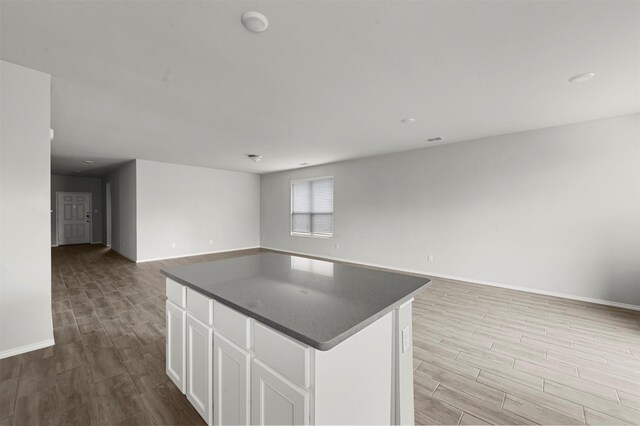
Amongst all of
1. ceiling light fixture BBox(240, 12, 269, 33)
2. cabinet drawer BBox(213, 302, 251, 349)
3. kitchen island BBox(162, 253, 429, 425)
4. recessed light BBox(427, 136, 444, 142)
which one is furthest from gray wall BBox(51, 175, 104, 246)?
recessed light BBox(427, 136, 444, 142)

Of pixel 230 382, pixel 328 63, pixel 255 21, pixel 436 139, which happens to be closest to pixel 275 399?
pixel 230 382

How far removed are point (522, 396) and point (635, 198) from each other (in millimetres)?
3387

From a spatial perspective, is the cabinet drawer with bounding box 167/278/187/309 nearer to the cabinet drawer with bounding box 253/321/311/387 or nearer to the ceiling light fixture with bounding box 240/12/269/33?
the cabinet drawer with bounding box 253/321/311/387

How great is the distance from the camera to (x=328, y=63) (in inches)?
85.2

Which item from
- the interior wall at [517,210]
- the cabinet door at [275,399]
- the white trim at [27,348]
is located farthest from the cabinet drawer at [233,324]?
the interior wall at [517,210]

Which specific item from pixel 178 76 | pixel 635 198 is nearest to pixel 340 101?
pixel 178 76

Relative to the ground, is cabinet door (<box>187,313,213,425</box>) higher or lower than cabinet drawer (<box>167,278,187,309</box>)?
lower

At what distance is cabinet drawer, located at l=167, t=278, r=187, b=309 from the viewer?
5.35 ft

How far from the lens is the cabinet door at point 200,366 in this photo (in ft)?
4.62

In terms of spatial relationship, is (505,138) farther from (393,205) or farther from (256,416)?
(256,416)

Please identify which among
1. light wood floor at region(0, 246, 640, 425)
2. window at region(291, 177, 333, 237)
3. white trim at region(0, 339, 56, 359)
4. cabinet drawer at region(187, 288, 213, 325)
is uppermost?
window at region(291, 177, 333, 237)

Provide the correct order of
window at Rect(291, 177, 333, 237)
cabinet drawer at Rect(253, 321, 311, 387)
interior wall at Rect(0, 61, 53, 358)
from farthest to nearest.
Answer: window at Rect(291, 177, 333, 237), interior wall at Rect(0, 61, 53, 358), cabinet drawer at Rect(253, 321, 311, 387)

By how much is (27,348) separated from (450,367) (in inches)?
143

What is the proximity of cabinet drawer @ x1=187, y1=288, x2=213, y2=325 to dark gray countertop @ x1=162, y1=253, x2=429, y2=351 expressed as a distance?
77mm
